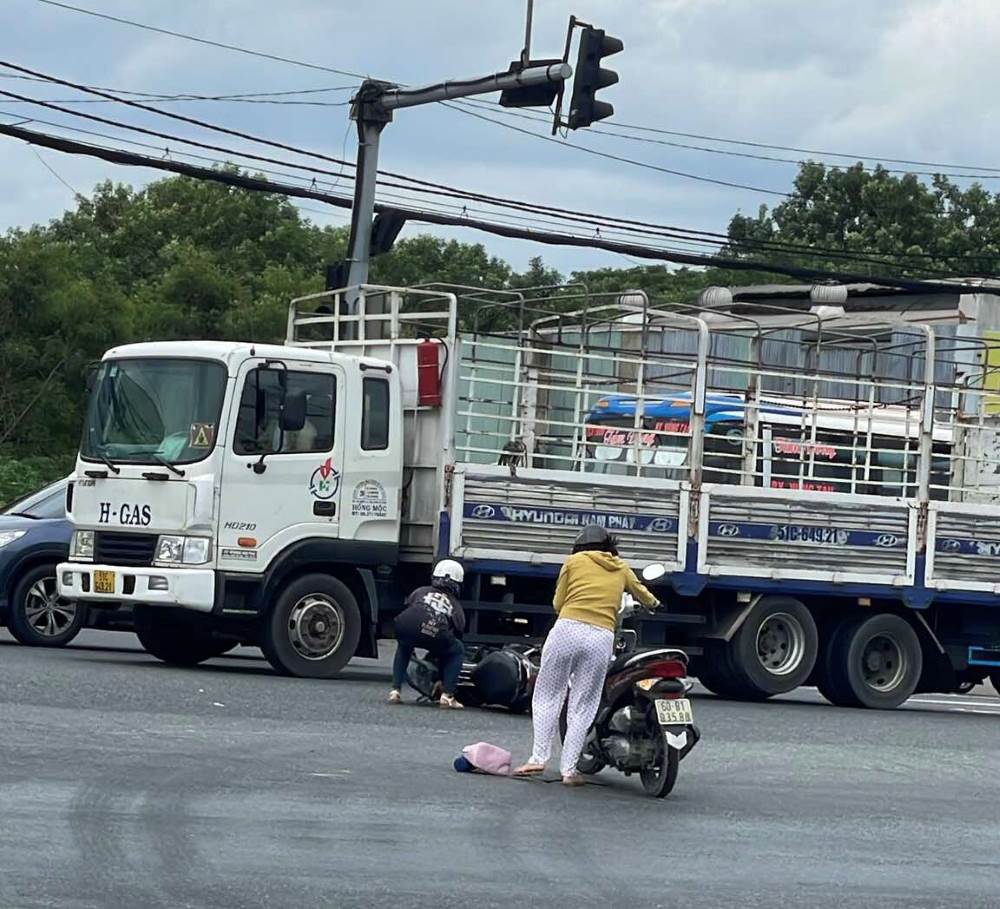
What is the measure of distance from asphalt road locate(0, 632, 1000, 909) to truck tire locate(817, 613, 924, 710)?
265cm

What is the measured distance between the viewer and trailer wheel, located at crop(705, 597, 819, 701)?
751 inches

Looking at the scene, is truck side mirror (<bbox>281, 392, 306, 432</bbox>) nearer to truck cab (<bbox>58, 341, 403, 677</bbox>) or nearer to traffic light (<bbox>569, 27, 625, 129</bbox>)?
truck cab (<bbox>58, 341, 403, 677</bbox>)

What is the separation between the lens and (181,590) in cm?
1725

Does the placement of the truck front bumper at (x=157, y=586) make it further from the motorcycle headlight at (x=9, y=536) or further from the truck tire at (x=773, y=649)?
the truck tire at (x=773, y=649)

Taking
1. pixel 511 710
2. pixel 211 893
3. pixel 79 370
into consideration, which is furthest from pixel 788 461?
pixel 79 370

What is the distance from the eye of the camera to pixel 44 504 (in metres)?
20.5

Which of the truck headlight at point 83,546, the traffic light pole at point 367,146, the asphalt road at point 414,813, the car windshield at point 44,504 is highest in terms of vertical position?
the traffic light pole at point 367,146

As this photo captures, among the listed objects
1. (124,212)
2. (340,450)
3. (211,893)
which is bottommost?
Result: (211,893)

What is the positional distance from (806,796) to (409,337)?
752 cm

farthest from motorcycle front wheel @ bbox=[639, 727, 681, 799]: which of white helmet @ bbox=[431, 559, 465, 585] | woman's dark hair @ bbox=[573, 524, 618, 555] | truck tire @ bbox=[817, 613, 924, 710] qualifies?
truck tire @ bbox=[817, 613, 924, 710]

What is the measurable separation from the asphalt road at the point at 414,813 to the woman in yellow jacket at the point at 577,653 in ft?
1.07

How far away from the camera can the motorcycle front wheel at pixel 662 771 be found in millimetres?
11930

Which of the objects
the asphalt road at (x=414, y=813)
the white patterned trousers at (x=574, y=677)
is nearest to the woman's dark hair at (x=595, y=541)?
the white patterned trousers at (x=574, y=677)

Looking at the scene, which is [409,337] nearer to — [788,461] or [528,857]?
[788,461]
